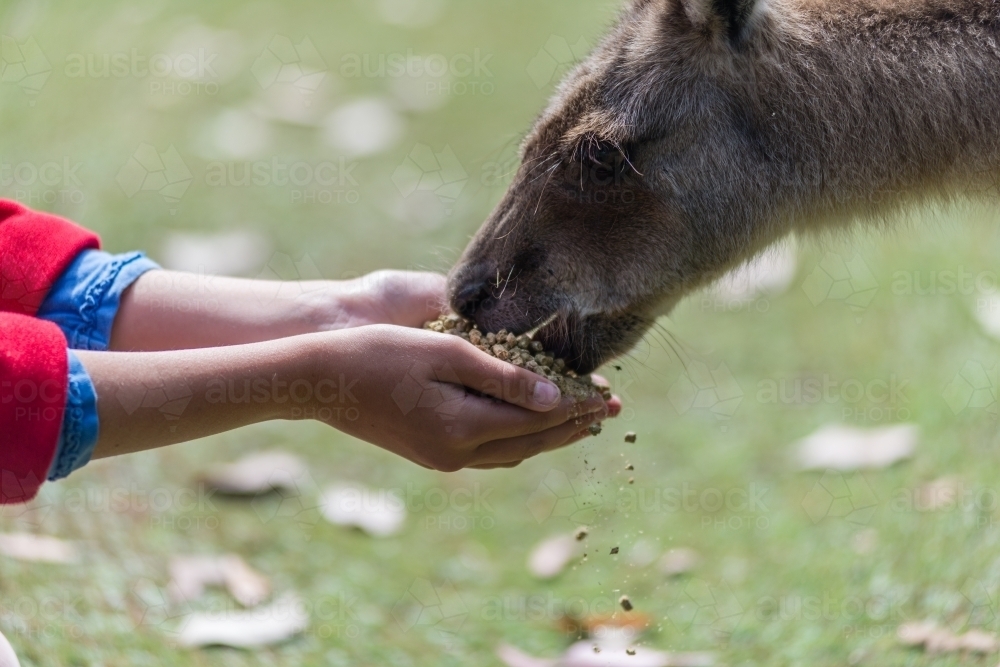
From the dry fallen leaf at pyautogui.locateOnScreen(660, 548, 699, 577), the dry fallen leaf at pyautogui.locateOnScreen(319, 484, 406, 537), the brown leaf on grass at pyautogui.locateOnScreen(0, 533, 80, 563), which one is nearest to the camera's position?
the brown leaf on grass at pyautogui.locateOnScreen(0, 533, 80, 563)

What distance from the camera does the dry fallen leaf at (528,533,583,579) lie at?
3.34m

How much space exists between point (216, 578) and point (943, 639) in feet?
6.51

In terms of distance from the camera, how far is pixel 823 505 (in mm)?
3488

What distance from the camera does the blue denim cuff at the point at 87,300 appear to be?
108 inches

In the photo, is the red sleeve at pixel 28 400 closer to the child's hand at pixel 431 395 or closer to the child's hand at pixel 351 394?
the child's hand at pixel 351 394

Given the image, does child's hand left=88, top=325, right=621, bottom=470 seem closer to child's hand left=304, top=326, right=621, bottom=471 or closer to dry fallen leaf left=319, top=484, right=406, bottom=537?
child's hand left=304, top=326, right=621, bottom=471

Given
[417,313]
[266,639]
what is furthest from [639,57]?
[266,639]

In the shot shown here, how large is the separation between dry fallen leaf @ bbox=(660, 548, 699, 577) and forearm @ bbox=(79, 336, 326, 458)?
1463mm

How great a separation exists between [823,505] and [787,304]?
1.34m

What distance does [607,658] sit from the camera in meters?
2.84

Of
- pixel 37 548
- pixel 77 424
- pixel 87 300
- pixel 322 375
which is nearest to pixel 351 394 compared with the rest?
pixel 322 375

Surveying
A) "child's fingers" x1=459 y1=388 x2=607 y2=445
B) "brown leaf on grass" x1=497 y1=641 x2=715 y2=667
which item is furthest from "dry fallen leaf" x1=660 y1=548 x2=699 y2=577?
"child's fingers" x1=459 y1=388 x2=607 y2=445

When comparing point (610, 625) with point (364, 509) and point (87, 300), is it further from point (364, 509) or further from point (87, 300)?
point (87, 300)

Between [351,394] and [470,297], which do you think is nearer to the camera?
[351,394]
